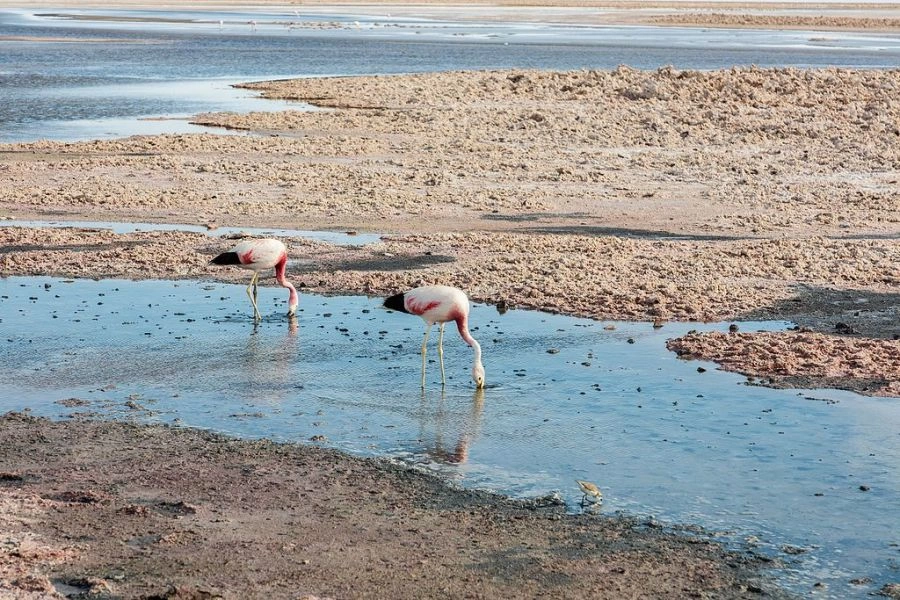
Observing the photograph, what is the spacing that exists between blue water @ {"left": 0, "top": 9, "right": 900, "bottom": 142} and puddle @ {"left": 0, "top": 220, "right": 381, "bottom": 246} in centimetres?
932

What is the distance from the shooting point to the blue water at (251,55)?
3312 cm

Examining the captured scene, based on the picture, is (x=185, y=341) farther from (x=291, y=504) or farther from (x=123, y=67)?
(x=123, y=67)

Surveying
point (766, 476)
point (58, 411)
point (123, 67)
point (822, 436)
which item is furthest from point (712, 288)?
point (123, 67)

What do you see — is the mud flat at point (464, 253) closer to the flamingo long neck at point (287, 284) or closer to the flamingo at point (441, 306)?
the flamingo long neck at point (287, 284)

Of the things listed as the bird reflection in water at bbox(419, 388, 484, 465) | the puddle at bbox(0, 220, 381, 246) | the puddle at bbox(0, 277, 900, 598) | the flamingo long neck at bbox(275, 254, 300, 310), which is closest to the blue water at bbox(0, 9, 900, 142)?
the puddle at bbox(0, 220, 381, 246)

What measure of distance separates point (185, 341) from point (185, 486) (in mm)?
3973

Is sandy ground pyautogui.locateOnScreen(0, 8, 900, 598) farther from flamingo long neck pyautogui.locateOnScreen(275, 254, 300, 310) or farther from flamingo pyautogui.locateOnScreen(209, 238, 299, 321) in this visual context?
flamingo pyautogui.locateOnScreen(209, 238, 299, 321)

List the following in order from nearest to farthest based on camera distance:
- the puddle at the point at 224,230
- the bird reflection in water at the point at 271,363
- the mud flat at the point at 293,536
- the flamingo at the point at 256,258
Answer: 1. the mud flat at the point at 293,536
2. the bird reflection in water at the point at 271,363
3. the flamingo at the point at 256,258
4. the puddle at the point at 224,230

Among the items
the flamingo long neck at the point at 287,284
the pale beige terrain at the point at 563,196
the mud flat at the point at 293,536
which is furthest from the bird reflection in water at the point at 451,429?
the flamingo long neck at the point at 287,284

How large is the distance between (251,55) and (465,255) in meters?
43.1

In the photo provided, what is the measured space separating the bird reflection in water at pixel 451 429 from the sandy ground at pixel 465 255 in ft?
1.71

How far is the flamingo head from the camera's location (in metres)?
10.9

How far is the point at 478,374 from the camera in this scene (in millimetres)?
10953

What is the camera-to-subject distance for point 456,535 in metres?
7.79
